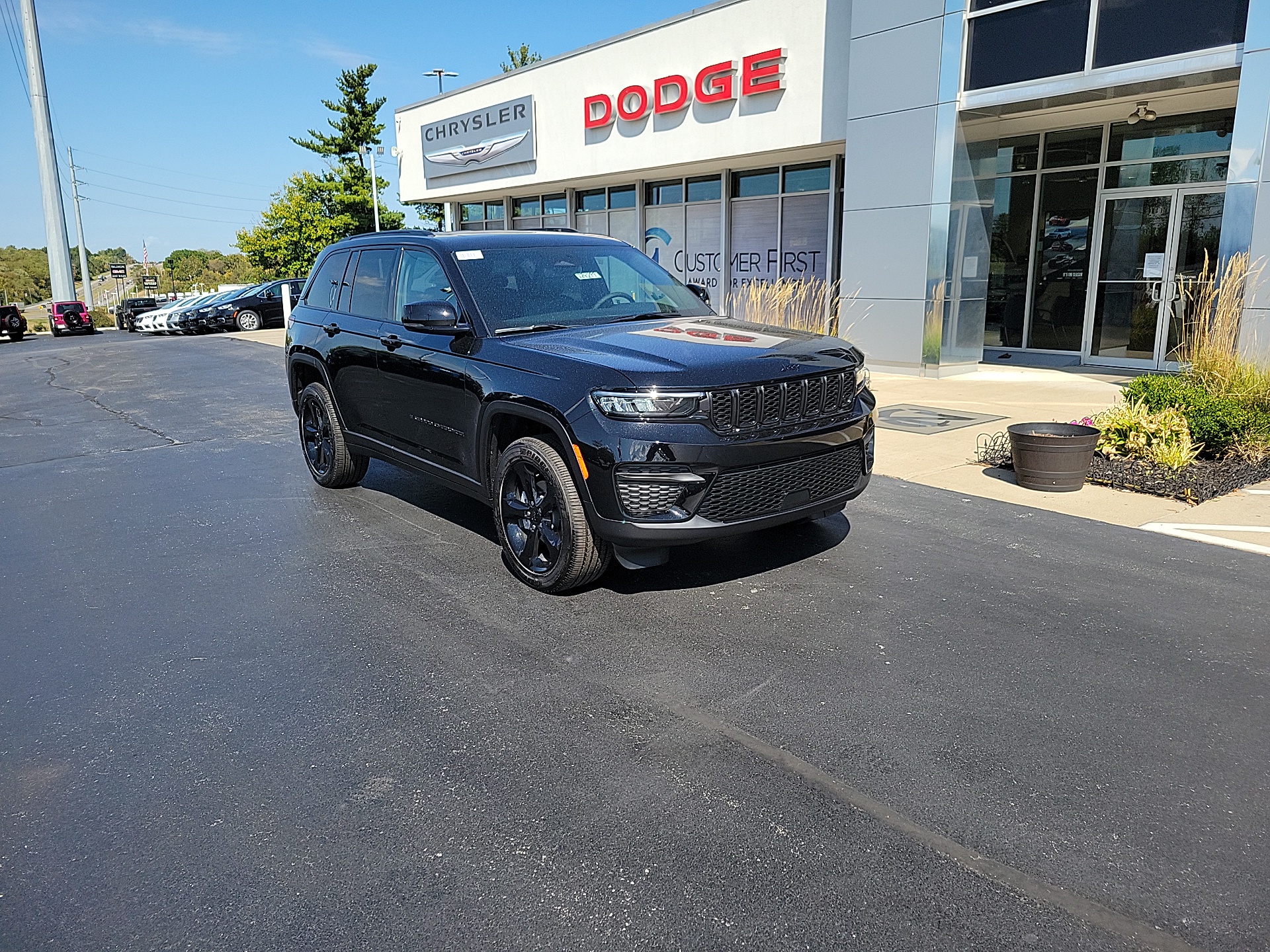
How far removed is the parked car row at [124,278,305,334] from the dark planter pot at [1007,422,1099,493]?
25.1 meters

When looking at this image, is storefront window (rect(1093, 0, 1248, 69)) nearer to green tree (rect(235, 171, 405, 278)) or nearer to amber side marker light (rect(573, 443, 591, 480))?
amber side marker light (rect(573, 443, 591, 480))

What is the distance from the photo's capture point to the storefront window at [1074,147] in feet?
44.5

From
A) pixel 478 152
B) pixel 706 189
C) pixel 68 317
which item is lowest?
pixel 68 317

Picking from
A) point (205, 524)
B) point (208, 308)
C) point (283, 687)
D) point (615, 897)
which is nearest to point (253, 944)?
point (615, 897)

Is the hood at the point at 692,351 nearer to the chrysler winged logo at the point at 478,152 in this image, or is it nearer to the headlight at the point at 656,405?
A: the headlight at the point at 656,405

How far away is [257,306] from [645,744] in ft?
94.5

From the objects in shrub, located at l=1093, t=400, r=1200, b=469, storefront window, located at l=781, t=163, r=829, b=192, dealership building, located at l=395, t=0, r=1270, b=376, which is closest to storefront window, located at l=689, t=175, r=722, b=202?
dealership building, located at l=395, t=0, r=1270, b=376

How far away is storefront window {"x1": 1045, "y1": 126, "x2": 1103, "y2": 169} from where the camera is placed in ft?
44.5

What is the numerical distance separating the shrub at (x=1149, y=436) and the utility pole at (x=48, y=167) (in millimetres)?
40601

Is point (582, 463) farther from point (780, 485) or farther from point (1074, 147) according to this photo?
point (1074, 147)

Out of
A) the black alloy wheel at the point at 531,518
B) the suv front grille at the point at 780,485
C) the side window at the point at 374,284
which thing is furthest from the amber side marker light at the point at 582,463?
the side window at the point at 374,284

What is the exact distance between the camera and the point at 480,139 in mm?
23078

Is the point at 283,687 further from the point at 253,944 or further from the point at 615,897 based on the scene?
the point at 615,897

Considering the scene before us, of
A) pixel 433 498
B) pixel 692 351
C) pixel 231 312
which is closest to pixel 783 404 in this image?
pixel 692 351
